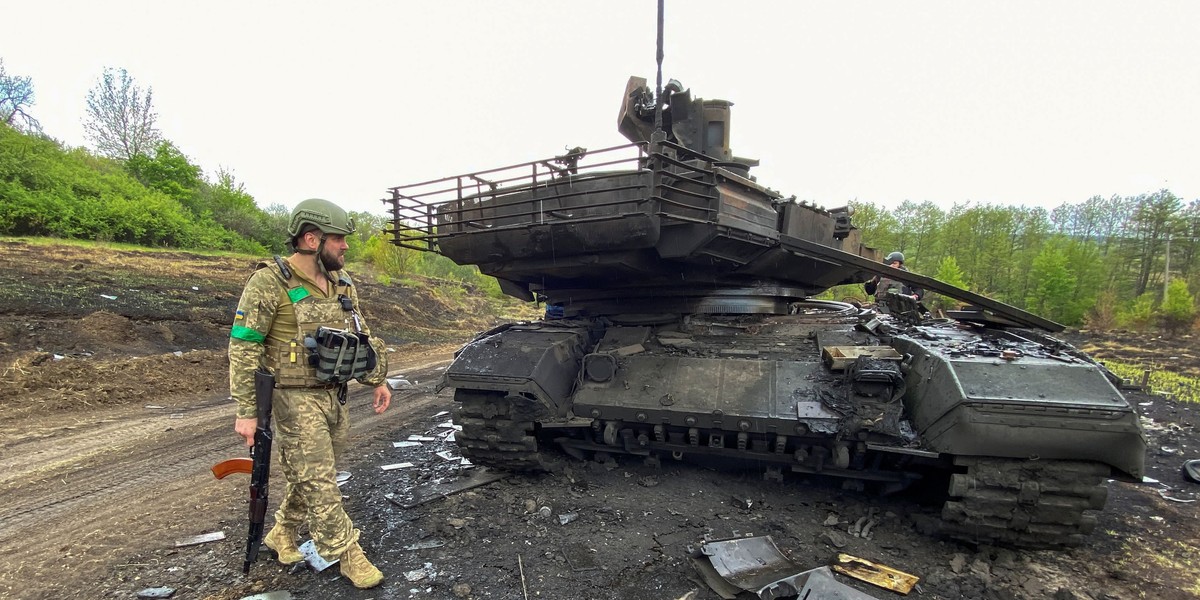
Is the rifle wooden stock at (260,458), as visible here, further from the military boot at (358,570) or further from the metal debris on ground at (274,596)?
the military boot at (358,570)

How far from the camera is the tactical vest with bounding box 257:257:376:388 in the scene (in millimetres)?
3047

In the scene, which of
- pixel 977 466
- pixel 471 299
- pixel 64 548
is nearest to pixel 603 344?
pixel 977 466

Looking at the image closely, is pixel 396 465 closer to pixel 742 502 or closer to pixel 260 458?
pixel 260 458

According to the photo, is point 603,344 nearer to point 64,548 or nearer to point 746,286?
point 746,286

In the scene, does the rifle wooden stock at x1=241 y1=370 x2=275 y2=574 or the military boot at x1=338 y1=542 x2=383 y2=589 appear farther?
the military boot at x1=338 y1=542 x2=383 y2=589

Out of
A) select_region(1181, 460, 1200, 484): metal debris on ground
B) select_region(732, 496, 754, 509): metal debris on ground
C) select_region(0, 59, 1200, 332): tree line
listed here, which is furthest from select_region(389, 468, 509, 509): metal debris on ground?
select_region(0, 59, 1200, 332): tree line

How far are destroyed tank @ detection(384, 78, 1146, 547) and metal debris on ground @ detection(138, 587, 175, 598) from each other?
1.97 meters

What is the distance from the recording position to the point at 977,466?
127 inches

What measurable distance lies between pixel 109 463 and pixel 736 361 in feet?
19.0

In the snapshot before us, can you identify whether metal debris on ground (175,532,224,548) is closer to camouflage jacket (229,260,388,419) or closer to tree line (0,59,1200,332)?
camouflage jacket (229,260,388,419)

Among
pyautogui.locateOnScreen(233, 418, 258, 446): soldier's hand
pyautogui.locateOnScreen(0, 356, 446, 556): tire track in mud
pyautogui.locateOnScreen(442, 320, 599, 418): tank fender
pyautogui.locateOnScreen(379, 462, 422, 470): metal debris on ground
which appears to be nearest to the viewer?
pyautogui.locateOnScreen(233, 418, 258, 446): soldier's hand

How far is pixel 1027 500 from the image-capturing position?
316 centimetres

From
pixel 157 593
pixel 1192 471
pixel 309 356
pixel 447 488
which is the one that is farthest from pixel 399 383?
pixel 1192 471

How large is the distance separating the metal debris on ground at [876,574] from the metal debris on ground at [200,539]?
13.3 feet
